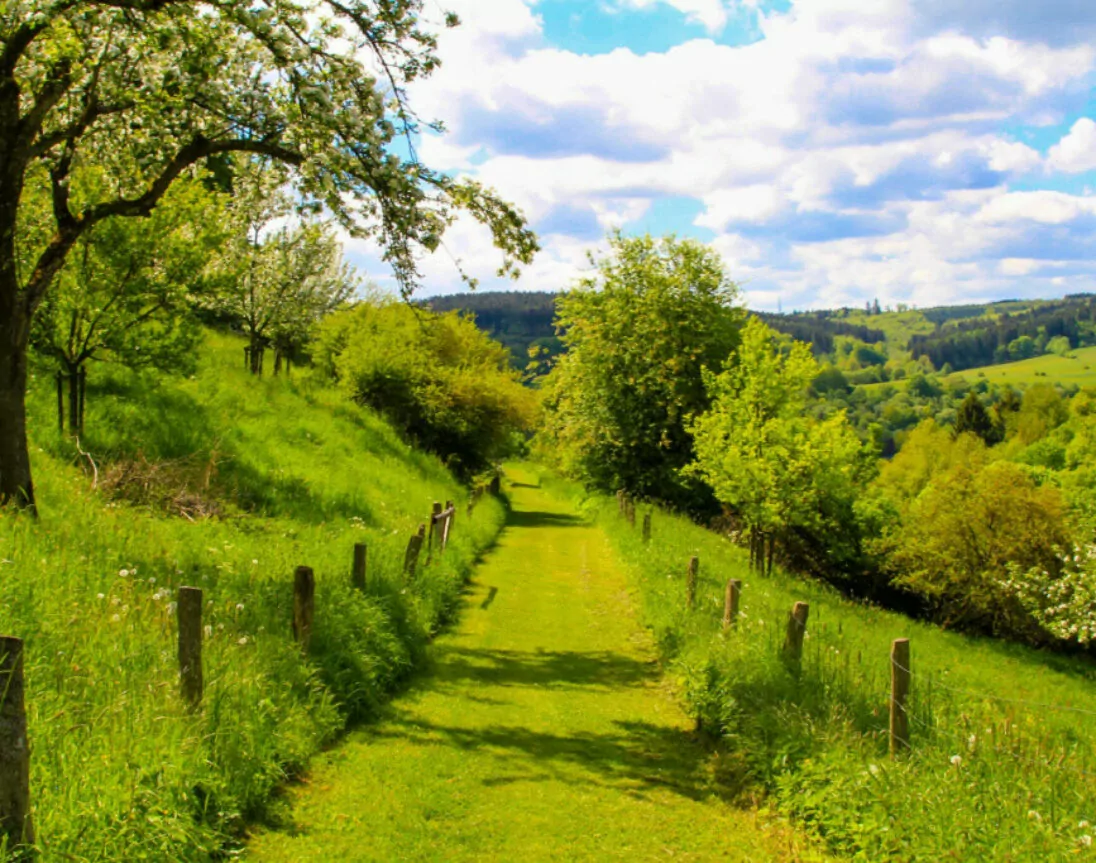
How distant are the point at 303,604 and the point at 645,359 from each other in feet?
95.1

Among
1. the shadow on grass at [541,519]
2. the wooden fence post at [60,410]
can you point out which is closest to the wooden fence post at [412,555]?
the wooden fence post at [60,410]

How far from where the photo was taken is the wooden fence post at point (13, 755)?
4121mm

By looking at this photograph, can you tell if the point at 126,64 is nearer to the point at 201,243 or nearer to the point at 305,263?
the point at 201,243

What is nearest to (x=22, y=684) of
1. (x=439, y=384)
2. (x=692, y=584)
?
(x=692, y=584)

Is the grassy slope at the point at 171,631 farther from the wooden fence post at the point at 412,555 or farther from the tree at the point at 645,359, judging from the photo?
the tree at the point at 645,359

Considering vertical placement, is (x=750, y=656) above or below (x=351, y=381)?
below

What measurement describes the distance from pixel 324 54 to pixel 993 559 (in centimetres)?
2688

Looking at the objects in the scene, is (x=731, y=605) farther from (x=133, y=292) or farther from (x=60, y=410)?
Result: (x=60, y=410)

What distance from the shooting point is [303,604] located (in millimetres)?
9398

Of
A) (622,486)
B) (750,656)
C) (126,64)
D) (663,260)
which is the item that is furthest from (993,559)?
(126,64)

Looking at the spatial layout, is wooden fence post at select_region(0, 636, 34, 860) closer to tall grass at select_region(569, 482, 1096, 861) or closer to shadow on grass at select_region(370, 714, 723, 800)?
shadow on grass at select_region(370, 714, 723, 800)

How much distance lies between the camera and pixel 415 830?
21.9 ft

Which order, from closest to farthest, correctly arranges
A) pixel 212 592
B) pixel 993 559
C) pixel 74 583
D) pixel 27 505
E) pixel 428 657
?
1. pixel 74 583
2. pixel 212 592
3. pixel 27 505
4. pixel 428 657
5. pixel 993 559

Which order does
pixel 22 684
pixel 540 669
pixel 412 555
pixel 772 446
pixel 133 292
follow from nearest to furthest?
1. pixel 22 684
2. pixel 540 669
3. pixel 412 555
4. pixel 133 292
5. pixel 772 446
